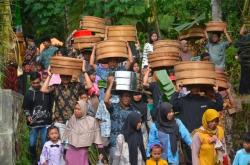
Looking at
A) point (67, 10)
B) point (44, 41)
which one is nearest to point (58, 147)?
point (44, 41)

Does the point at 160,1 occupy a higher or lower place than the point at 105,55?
higher

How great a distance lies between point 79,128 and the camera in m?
13.6

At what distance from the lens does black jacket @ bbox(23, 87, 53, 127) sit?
14508 mm

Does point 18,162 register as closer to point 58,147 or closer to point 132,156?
point 58,147

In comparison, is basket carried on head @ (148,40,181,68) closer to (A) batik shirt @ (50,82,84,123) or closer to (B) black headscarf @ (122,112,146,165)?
(A) batik shirt @ (50,82,84,123)

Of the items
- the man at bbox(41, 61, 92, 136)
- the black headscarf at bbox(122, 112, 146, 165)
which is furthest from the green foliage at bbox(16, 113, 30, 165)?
the black headscarf at bbox(122, 112, 146, 165)

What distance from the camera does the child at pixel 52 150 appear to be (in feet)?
44.4

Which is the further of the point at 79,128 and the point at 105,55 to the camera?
the point at 105,55

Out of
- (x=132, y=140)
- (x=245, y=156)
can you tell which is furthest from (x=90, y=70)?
(x=245, y=156)

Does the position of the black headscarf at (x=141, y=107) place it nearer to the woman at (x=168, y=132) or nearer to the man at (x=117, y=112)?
the man at (x=117, y=112)

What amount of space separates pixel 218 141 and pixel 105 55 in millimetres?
3966

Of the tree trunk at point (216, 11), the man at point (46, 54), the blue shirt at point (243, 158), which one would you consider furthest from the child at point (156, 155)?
the tree trunk at point (216, 11)

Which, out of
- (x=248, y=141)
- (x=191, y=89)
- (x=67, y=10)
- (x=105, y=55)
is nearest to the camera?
(x=248, y=141)

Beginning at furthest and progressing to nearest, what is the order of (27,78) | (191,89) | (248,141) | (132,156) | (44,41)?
(44,41) < (27,78) < (191,89) < (132,156) < (248,141)
